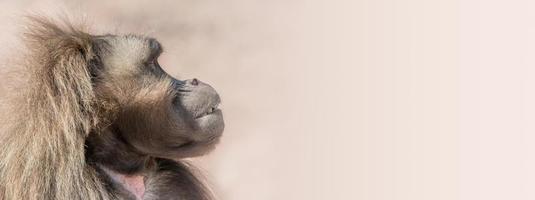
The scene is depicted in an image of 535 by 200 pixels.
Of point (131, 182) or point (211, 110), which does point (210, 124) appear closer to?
point (211, 110)

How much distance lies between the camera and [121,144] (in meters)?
3.06

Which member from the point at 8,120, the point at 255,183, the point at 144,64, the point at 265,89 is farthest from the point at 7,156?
the point at 265,89

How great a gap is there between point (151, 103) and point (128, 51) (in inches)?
8.0

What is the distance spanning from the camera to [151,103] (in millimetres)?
3021

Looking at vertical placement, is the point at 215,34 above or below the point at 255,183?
above

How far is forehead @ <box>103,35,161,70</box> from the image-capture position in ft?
10.1

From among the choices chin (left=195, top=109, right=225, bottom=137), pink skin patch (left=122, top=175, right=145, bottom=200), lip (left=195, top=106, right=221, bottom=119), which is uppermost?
lip (left=195, top=106, right=221, bottom=119)

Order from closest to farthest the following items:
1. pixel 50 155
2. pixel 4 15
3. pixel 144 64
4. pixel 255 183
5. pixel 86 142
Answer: pixel 50 155 → pixel 86 142 → pixel 144 64 → pixel 4 15 → pixel 255 183

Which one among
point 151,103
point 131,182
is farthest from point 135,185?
point 151,103

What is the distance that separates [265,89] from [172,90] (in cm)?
325

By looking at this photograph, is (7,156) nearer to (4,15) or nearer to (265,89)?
(4,15)

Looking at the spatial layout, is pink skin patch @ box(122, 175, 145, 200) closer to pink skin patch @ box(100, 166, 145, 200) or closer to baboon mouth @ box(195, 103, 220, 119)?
pink skin patch @ box(100, 166, 145, 200)

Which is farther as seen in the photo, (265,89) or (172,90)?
(265,89)

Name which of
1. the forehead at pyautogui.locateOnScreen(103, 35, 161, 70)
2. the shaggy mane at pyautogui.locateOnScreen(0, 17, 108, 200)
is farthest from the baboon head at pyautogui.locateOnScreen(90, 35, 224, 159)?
the shaggy mane at pyautogui.locateOnScreen(0, 17, 108, 200)
